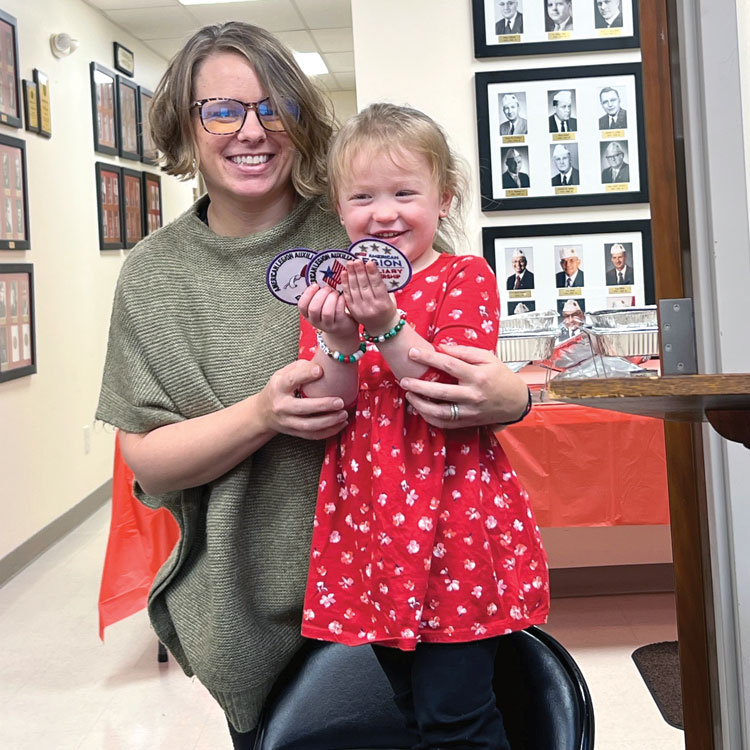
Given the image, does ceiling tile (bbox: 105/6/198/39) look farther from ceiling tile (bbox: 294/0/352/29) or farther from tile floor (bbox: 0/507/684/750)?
tile floor (bbox: 0/507/684/750)

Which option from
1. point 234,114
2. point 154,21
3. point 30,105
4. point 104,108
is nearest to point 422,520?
point 234,114

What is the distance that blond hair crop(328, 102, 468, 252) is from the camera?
3.82 feet

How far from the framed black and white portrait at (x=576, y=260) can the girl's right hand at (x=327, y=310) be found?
2.89 metres

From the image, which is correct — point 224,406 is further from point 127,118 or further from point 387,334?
point 127,118

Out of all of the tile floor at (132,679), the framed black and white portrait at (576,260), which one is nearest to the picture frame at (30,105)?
the tile floor at (132,679)

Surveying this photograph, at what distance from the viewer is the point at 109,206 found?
21.2 feet

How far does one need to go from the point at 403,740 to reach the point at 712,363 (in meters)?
0.62

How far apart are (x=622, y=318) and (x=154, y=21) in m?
5.82

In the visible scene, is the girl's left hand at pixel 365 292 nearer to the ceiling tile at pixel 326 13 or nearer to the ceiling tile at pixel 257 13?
the ceiling tile at pixel 257 13

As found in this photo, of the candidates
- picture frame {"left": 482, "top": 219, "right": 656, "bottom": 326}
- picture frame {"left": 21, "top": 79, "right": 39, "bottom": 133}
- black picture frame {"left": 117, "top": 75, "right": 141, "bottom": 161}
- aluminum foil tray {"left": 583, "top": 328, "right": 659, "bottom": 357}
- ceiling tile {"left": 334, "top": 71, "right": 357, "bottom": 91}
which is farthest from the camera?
ceiling tile {"left": 334, "top": 71, "right": 357, "bottom": 91}

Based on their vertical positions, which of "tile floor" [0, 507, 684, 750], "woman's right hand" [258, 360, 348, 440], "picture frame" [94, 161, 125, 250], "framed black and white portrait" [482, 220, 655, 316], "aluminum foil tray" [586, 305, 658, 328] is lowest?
"tile floor" [0, 507, 684, 750]

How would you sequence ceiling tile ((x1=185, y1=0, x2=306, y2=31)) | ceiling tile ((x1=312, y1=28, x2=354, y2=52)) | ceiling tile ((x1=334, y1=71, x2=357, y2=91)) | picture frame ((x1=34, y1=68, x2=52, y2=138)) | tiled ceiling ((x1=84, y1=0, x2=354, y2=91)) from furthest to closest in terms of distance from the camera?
1. ceiling tile ((x1=334, y1=71, x2=357, y2=91))
2. ceiling tile ((x1=312, y1=28, x2=354, y2=52))
3. ceiling tile ((x1=185, y1=0, x2=306, y2=31))
4. tiled ceiling ((x1=84, y1=0, x2=354, y2=91))
5. picture frame ((x1=34, y1=68, x2=52, y2=138))

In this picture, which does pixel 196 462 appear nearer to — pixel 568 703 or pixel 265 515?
pixel 265 515

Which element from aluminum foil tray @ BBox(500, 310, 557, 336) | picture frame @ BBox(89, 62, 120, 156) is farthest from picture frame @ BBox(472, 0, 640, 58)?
picture frame @ BBox(89, 62, 120, 156)
